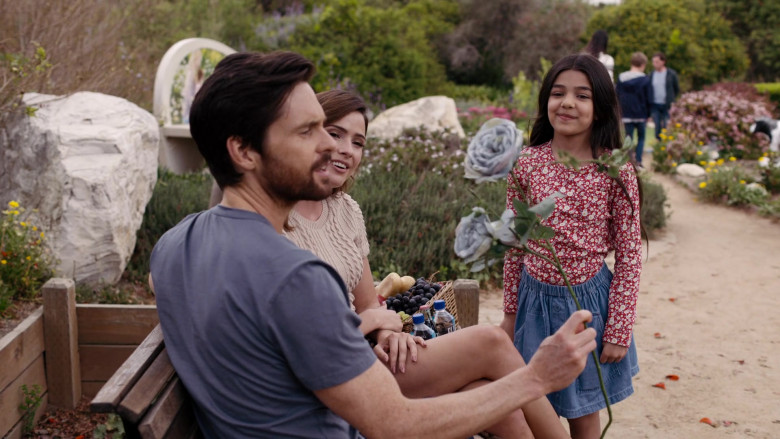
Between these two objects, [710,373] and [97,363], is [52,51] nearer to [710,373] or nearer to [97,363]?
[97,363]

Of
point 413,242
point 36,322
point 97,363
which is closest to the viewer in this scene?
point 36,322

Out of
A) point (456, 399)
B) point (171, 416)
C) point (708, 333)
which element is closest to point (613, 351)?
point (456, 399)

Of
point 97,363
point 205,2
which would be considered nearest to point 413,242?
point 97,363

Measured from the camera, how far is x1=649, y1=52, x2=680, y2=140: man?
11.9 metres

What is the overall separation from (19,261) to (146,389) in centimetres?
295

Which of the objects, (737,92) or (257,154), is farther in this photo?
(737,92)

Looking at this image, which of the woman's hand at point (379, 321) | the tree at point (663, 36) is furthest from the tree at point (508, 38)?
the woman's hand at point (379, 321)

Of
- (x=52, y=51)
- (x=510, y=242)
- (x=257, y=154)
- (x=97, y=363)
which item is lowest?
(x=97, y=363)

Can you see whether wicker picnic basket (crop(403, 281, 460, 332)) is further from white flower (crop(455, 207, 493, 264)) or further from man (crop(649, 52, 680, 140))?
man (crop(649, 52, 680, 140))

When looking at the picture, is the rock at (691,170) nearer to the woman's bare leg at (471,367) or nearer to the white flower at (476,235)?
the woman's bare leg at (471,367)

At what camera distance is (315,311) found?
1394mm

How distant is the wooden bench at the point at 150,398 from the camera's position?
1394mm

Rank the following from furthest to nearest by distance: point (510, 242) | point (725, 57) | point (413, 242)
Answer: point (725, 57) → point (413, 242) → point (510, 242)

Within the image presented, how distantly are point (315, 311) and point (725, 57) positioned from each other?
2322cm
